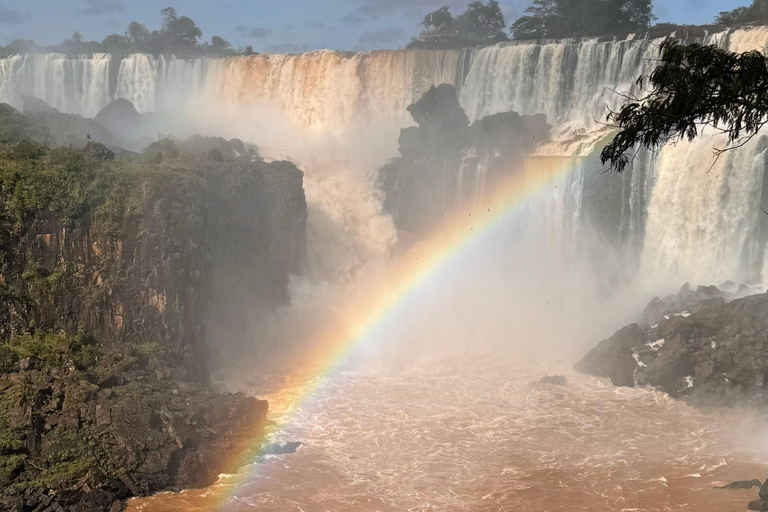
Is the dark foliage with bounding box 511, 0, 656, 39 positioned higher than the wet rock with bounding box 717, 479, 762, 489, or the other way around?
the dark foliage with bounding box 511, 0, 656, 39

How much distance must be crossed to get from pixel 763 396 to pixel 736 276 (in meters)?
6.68

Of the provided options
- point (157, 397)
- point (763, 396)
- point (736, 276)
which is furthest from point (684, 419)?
point (157, 397)

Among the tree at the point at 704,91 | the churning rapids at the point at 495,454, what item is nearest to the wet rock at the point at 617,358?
the churning rapids at the point at 495,454

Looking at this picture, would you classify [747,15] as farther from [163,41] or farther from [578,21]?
[163,41]

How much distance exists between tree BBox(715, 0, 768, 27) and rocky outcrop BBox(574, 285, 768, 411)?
2595cm

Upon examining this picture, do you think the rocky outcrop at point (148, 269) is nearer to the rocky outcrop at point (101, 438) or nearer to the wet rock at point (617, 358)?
the rocky outcrop at point (101, 438)

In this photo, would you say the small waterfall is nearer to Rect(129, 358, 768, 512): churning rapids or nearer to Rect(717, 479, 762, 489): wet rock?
Rect(129, 358, 768, 512): churning rapids

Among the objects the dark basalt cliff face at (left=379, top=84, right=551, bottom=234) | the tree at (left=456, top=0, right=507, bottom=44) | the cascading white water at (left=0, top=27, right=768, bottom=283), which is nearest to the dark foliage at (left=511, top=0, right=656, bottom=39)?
the tree at (left=456, top=0, right=507, bottom=44)

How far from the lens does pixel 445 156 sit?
3662cm

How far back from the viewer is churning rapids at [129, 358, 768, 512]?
17.2 meters

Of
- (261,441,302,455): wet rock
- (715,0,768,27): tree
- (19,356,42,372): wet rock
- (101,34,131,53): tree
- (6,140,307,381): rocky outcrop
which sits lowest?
(261,441,302,455): wet rock

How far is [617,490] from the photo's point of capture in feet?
57.8

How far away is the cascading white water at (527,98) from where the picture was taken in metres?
28.0

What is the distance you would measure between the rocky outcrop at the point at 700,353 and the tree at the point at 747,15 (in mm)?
25949
